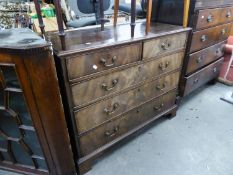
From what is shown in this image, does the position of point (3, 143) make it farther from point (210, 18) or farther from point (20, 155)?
point (210, 18)

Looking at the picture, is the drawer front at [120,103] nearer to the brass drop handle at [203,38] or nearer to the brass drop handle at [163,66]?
the brass drop handle at [163,66]

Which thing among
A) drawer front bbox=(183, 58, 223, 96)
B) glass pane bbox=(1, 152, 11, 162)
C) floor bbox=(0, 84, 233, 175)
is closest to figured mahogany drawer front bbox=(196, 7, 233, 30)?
drawer front bbox=(183, 58, 223, 96)

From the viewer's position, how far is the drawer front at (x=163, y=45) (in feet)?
3.96

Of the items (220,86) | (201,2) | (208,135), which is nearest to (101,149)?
(208,135)

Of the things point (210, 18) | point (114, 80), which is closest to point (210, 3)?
point (210, 18)

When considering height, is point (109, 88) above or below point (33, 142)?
above

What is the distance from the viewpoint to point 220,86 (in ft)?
7.51

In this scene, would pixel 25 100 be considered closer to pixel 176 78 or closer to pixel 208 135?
pixel 176 78

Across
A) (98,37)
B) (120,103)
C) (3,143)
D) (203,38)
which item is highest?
(98,37)

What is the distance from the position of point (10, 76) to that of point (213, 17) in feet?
5.17

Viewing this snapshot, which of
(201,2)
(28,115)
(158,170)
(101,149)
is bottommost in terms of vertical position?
(158,170)

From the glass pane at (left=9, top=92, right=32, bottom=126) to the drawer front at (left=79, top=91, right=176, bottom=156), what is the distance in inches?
13.6

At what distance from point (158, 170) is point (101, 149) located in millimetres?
412

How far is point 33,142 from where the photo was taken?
101 centimetres
